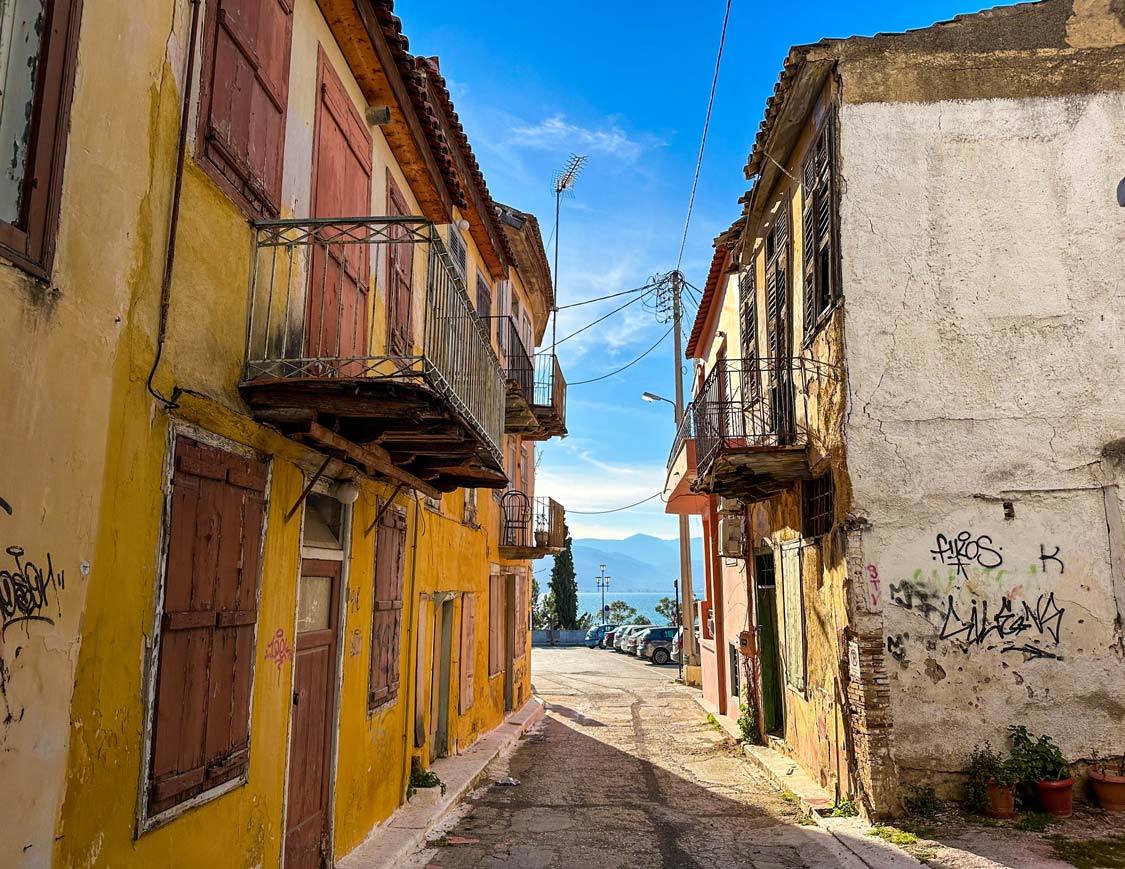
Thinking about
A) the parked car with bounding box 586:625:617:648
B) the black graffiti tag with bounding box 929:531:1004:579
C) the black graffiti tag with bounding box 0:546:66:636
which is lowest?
the parked car with bounding box 586:625:617:648

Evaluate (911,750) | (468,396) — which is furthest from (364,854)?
(911,750)

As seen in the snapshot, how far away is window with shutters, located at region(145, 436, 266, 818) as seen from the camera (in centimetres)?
420

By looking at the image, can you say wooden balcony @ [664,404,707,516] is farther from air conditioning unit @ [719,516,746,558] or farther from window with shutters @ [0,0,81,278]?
window with shutters @ [0,0,81,278]

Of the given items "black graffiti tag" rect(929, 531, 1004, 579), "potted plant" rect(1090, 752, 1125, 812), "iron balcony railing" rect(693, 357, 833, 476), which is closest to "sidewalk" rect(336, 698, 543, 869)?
"iron balcony railing" rect(693, 357, 833, 476)

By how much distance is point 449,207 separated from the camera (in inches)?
388

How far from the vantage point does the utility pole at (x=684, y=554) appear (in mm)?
24156

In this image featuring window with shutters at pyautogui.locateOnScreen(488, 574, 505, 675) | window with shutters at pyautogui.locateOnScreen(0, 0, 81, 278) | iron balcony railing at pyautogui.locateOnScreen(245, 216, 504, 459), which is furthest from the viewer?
window with shutters at pyautogui.locateOnScreen(488, 574, 505, 675)

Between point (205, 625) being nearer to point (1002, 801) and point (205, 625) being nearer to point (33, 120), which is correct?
point (33, 120)

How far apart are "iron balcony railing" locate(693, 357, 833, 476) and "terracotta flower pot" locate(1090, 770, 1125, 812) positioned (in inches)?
167

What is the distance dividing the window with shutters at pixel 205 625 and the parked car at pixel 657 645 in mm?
30033

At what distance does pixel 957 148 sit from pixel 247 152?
23.6ft

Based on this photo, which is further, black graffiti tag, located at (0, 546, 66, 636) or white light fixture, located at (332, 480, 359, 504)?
white light fixture, located at (332, 480, 359, 504)

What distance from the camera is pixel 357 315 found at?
23.0 ft

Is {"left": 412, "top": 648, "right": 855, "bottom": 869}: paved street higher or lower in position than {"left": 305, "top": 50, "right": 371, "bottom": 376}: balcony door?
lower
